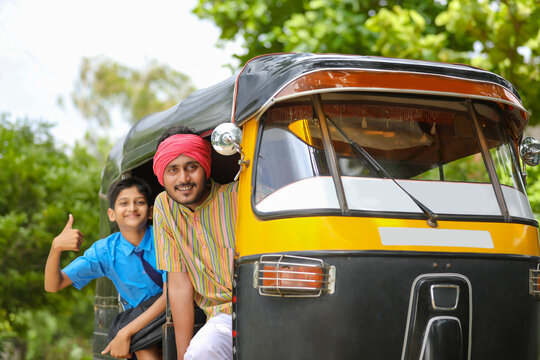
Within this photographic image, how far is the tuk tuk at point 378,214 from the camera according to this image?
306 cm

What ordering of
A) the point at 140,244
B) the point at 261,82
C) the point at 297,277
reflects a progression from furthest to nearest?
the point at 140,244 < the point at 261,82 < the point at 297,277

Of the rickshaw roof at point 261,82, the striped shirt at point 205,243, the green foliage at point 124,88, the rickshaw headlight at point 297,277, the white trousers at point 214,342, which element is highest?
the green foliage at point 124,88

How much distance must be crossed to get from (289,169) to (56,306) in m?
7.35

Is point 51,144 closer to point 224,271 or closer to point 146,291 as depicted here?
point 146,291

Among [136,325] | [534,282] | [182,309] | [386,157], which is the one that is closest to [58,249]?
[136,325]

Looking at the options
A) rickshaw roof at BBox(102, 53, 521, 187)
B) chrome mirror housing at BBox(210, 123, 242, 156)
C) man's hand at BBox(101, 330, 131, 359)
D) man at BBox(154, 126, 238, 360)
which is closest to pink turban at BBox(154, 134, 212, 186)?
man at BBox(154, 126, 238, 360)

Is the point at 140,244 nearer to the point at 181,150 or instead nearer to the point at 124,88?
the point at 181,150

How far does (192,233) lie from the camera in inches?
152

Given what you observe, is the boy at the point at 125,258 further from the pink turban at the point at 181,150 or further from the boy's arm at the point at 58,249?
the pink turban at the point at 181,150

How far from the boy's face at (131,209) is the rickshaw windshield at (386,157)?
4.69 ft

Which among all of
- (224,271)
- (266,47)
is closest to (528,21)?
(266,47)

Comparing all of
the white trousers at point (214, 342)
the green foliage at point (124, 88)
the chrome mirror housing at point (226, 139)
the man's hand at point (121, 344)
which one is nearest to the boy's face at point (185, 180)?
the chrome mirror housing at point (226, 139)

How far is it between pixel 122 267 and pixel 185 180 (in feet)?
3.65

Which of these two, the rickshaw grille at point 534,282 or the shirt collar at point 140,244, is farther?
the shirt collar at point 140,244
